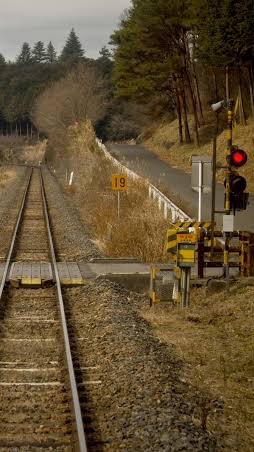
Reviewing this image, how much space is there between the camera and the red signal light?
13273 mm

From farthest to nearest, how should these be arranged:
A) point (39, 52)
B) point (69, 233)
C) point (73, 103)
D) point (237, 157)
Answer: point (39, 52) < point (73, 103) < point (69, 233) < point (237, 157)

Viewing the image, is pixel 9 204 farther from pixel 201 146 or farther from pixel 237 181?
pixel 237 181

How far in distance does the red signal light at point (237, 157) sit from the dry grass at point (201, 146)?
63.6ft

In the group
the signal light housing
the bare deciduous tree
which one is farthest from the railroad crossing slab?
the bare deciduous tree

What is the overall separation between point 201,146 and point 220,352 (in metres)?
38.1

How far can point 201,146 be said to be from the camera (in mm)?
47219

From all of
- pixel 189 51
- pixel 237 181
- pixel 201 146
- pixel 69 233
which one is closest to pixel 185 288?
pixel 237 181

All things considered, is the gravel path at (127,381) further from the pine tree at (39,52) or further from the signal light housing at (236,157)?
the pine tree at (39,52)

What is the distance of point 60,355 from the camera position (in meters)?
9.68

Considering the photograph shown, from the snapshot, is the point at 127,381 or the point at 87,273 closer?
the point at 127,381

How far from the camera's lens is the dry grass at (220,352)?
7289 millimetres

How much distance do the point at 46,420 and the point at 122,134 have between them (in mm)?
80095

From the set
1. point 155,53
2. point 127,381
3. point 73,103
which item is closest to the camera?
point 127,381

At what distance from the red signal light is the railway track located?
13.1 feet
